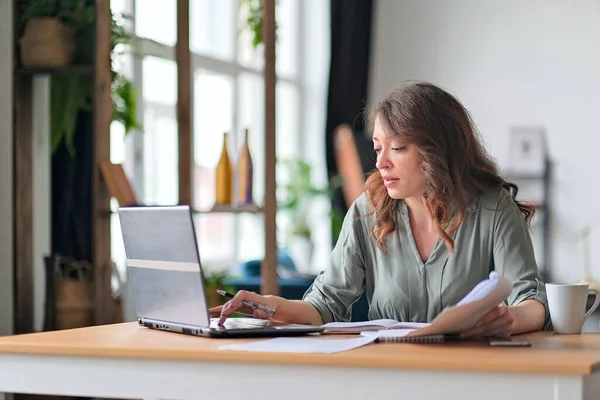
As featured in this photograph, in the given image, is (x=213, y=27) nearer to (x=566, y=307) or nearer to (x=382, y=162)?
(x=382, y=162)

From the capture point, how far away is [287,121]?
816 cm

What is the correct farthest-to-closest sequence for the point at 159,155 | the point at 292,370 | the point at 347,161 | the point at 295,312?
the point at 347,161 < the point at 159,155 < the point at 295,312 < the point at 292,370

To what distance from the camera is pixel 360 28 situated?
8773mm

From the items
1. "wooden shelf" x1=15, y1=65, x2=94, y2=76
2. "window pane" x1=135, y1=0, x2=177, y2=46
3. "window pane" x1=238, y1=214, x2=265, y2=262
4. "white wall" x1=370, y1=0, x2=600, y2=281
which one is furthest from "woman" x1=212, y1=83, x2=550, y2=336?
"white wall" x1=370, y1=0, x2=600, y2=281

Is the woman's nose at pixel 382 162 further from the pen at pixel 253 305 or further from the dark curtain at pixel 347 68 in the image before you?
the dark curtain at pixel 347 68

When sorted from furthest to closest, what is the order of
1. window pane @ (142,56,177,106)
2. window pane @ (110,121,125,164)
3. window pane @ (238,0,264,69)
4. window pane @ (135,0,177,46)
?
window pane @ (238,0,264,69) → window pane @ (142,56,177,106) → window pane @ (135,0,177,46) → window pane @ (110,121,125,164)

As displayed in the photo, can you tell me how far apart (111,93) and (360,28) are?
493 centimetres

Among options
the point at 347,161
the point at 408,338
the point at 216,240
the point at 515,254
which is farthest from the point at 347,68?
the point at 408,338

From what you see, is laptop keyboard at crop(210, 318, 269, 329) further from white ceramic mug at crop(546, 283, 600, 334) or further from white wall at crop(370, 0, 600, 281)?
white wall at crop(370, 0, 600, 281)

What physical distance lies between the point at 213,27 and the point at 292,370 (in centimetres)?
517

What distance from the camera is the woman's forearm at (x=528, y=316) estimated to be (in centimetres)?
218

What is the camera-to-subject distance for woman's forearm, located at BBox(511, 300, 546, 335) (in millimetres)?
2184

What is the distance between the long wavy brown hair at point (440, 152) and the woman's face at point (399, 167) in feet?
0.05

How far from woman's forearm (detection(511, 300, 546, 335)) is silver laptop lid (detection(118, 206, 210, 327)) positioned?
0.66m
